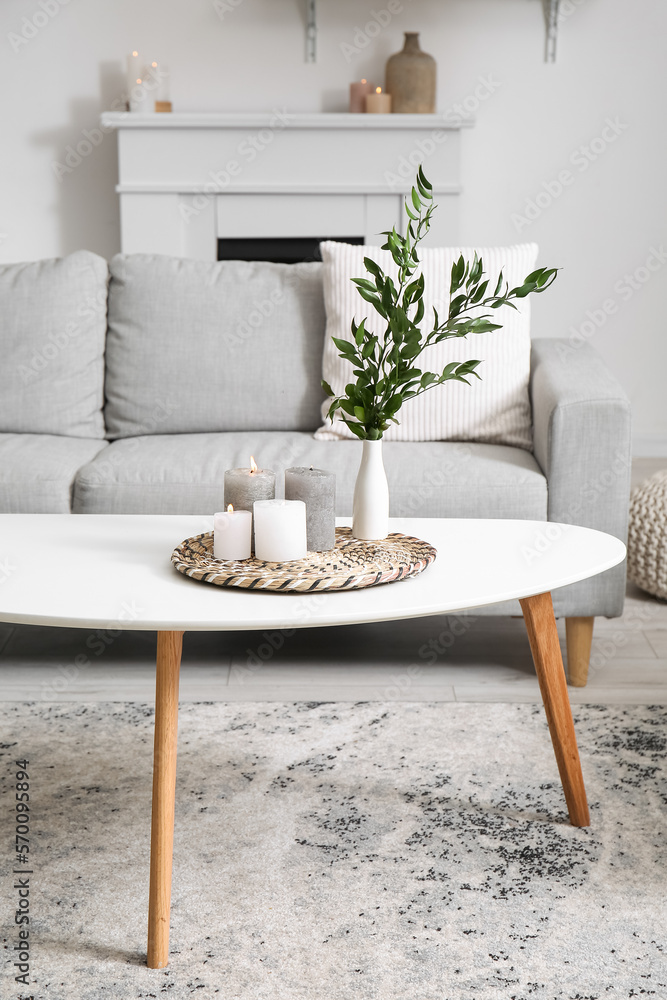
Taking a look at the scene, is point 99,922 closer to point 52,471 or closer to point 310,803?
point 310,803

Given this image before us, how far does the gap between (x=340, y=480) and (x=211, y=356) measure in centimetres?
64

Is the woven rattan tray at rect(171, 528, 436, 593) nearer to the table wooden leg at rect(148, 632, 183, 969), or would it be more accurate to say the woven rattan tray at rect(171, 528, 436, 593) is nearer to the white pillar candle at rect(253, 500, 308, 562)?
the white pillar candle at rect(253, 500, 308, 562)

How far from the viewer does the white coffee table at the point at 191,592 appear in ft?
3.86

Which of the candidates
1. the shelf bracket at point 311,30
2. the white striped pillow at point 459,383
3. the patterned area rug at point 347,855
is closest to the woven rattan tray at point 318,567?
the patterned area rug at point 347,855

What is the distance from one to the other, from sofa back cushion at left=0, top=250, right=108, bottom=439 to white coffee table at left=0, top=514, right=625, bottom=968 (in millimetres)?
892

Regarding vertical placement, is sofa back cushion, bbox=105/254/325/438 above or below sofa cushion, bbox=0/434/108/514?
above

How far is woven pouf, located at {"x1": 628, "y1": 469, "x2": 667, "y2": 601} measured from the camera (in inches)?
97.3

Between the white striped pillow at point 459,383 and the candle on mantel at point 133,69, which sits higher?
the candle on mantel at point 133,69

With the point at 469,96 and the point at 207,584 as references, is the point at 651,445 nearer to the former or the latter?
the point at 469,96

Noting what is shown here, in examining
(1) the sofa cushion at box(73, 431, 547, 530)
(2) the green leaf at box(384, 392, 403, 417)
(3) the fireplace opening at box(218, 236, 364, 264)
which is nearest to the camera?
(2) the green leaf at box(384, 392, 403, 417)

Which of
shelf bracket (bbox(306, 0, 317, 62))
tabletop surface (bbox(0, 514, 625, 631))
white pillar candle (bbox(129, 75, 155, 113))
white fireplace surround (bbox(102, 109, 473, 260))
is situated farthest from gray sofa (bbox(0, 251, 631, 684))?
shelf bracket (bbox(306, 0, 317, 62))

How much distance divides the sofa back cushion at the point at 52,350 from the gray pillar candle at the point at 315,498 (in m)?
1.25

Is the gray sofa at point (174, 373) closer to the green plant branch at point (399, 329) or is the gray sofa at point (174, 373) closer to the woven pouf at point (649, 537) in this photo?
the woven pouf at point (649, 537)

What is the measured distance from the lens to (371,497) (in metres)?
1.49
